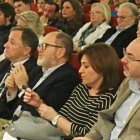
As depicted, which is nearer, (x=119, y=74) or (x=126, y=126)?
(x=126, y=126)

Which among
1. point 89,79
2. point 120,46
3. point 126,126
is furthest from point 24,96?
point 120,46

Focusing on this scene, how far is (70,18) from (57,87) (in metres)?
2.86

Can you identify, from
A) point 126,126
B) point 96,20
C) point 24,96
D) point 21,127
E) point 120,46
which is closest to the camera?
point 126,126

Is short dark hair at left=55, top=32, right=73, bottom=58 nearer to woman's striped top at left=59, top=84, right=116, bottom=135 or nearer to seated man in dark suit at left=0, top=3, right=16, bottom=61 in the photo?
woman's striped top at left=59, top=84, right=116, bottom=135

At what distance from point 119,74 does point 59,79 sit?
45cm

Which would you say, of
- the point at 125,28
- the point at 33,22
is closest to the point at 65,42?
the point at 33,22

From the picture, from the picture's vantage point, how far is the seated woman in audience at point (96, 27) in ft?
15.8

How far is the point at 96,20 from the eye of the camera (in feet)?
16.0

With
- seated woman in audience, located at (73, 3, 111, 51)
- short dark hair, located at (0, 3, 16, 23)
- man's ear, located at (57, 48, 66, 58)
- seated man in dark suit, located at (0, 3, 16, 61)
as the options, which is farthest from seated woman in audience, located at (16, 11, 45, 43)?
man's ear, located at (57, 48, 66, 58)

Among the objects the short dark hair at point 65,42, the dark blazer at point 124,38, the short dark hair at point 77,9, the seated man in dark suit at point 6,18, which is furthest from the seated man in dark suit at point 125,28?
the short dark hair at point 65,42

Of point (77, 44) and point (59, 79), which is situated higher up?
point (59, 79)

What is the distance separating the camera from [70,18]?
17.8 ft

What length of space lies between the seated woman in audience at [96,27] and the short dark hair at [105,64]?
238 cm

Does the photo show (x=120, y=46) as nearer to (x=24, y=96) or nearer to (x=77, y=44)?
(x=77, y=44)
